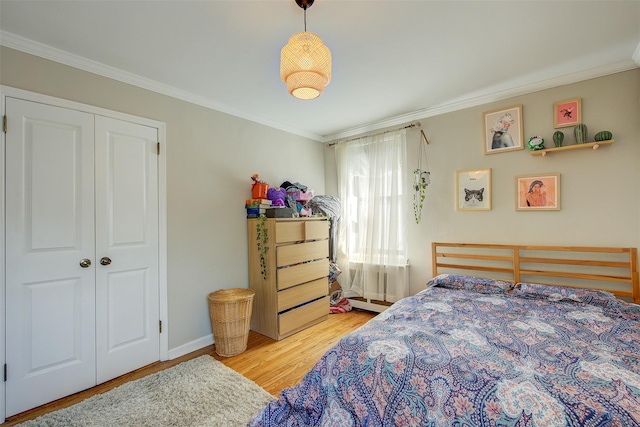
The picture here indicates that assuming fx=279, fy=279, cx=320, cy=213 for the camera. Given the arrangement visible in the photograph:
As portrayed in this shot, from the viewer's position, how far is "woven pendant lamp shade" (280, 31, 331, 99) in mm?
1484

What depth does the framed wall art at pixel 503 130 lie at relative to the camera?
8.73 ft

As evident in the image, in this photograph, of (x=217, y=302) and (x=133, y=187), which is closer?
(x=133, y=187)

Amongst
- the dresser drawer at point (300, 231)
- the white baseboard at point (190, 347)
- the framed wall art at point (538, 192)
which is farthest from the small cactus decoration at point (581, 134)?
the white baseboard at point (190, 347)

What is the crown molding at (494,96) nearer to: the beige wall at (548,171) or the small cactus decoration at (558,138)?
the beige wall at (548,171)

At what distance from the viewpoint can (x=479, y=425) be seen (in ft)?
3.36

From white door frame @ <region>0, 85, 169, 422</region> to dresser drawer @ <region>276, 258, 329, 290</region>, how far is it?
3.47ft

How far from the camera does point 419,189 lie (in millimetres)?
3270

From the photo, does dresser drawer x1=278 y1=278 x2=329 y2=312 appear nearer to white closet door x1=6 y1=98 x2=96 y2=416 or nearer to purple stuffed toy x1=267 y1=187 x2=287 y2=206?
purple stuffed toy x1=267 y1=187 x2=287 y2=206

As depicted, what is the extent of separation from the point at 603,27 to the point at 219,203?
3302 millimetres

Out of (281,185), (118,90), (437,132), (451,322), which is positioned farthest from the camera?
(281,185)

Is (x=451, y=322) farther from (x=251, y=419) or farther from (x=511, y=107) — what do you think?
(x=511, y=107)

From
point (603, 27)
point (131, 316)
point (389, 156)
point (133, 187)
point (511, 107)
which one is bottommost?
point (131, 316)

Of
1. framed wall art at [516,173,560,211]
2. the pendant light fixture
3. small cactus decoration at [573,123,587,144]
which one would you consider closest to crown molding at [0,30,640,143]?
small cactus decoration at [573,123,587,144]

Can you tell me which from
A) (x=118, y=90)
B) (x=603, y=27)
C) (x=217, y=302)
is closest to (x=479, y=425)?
(x=217, y=302)
